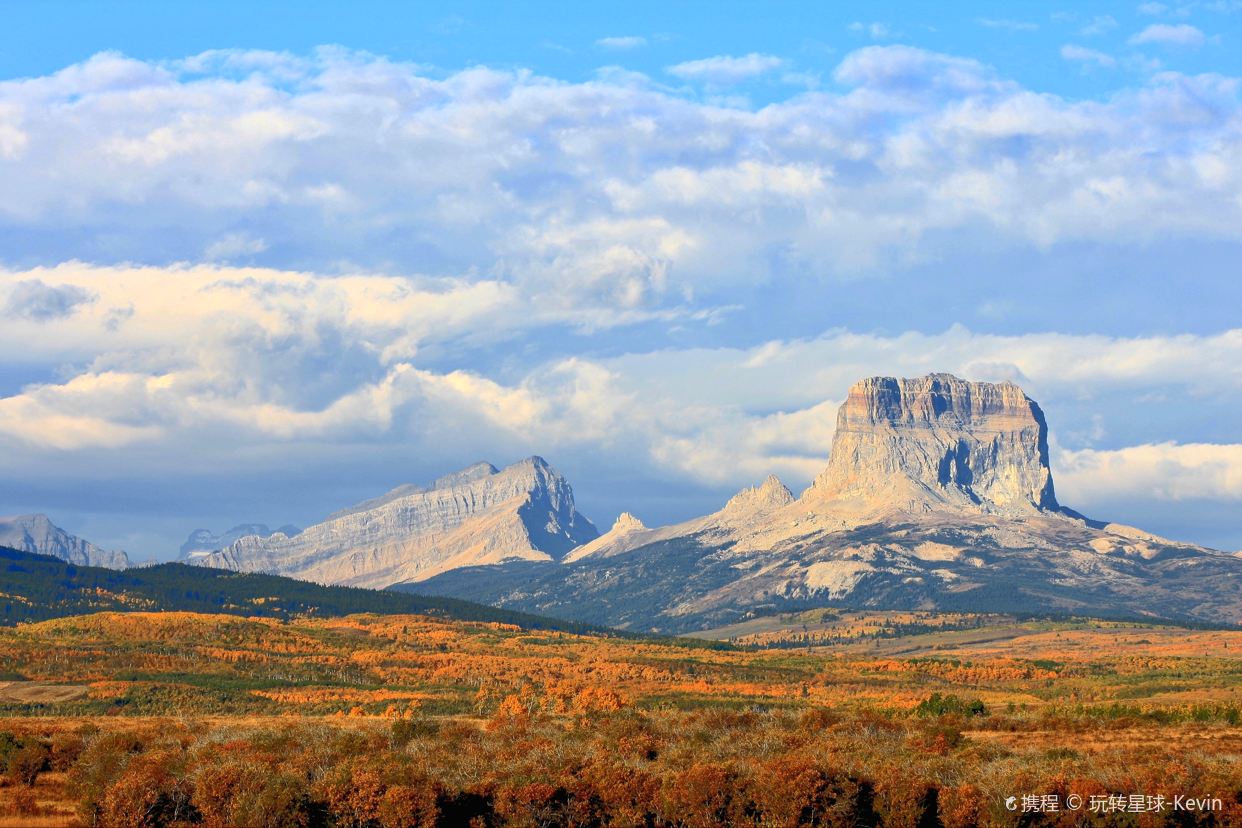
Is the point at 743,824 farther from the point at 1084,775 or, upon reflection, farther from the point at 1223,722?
the point at 1223,722

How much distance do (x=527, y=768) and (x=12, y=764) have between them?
53.0 meters

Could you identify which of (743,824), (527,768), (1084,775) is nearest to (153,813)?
(527,768)

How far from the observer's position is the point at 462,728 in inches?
6491

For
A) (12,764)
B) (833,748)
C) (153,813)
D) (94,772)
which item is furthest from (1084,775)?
(12,764)

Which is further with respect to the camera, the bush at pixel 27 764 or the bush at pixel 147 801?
the bush at pixel 27 764

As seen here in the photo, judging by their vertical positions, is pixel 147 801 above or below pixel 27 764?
above

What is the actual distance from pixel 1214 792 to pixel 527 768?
53.4 m

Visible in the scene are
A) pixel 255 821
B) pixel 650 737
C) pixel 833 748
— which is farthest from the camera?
pixel 650 737

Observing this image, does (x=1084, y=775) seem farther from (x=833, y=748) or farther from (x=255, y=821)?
(x=255, y=821)

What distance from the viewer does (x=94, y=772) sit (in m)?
119

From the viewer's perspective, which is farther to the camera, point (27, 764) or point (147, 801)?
point (27, 764)

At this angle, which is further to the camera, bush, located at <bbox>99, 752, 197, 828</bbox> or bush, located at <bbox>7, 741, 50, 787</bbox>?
bush, located at <bbox>7, 741, 50, 787</bbox>

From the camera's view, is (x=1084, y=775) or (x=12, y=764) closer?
(x=1084, y=775)

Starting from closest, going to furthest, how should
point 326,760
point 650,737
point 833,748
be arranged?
1. point 326,760
2. point 833,748
3. point 650,737
